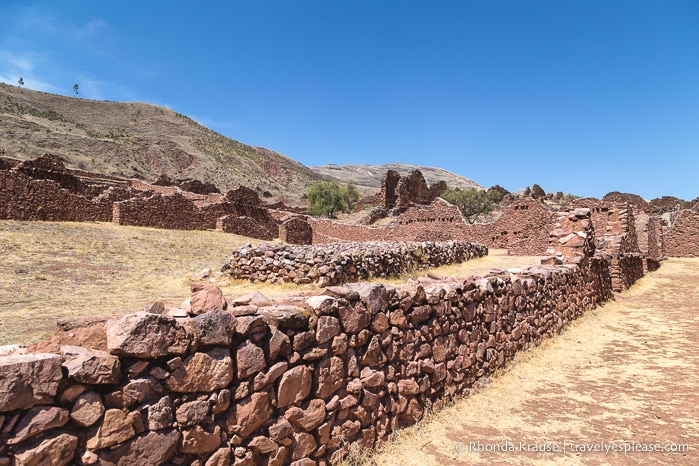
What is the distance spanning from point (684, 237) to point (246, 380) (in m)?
31.3

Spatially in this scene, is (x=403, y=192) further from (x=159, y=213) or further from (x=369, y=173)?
(x=369, y=173)

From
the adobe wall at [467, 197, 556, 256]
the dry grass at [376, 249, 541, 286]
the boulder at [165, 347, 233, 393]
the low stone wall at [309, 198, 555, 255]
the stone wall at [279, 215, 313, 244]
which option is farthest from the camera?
the stone wall at [279, 215, 313, 244]

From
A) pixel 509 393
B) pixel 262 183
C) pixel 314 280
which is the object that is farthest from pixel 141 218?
pixel 262 183

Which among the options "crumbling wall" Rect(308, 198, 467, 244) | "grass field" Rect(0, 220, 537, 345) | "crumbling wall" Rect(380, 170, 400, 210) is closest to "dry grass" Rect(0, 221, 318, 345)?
"grass field" Rect(0, 220, 537, 345)

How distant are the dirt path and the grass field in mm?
4319

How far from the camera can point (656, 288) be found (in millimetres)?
15172

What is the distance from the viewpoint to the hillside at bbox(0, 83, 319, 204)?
61594mm

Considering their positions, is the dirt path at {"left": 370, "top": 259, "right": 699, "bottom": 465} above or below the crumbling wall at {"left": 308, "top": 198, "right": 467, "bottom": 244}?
below

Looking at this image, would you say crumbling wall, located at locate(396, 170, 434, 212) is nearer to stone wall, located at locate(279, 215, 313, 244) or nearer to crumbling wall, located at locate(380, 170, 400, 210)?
crumbling wall, located at locate(380, 170, 400, 210)

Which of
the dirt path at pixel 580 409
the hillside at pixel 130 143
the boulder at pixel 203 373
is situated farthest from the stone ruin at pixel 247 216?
the hillside at pixel 130 143

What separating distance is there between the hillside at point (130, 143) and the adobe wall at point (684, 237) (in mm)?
55260

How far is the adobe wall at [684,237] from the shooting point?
24.7 m

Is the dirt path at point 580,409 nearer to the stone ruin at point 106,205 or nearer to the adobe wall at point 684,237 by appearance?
the stone ruin at point 106,205

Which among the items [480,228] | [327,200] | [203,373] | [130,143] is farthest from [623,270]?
[130,143]
